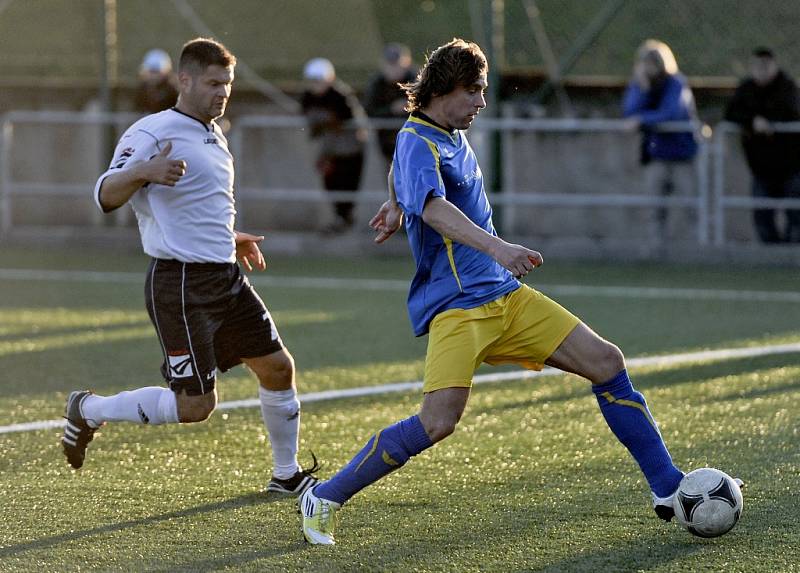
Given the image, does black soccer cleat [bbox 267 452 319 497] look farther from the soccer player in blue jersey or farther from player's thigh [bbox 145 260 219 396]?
the soccer player in blue jersey

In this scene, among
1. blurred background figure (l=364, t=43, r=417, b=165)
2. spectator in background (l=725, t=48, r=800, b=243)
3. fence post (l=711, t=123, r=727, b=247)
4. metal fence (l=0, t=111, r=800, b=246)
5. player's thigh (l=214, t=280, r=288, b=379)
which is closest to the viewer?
player's thigh (l=214, t=280, r=288, b=379)

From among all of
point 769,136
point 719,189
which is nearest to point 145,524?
point 769,136

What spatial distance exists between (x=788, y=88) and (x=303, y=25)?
6.86 meters

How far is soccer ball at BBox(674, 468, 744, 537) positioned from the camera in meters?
4.78

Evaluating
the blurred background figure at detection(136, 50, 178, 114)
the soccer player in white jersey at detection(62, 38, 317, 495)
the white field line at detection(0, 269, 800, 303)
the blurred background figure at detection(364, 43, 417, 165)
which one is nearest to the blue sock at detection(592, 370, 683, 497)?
the soccer player in white jersey at detection(62, 38, 317, 495)

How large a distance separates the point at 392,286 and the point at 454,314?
7.50m

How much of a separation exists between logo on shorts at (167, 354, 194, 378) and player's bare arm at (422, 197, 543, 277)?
120cm

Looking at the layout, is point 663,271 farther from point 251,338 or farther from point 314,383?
point 251,338

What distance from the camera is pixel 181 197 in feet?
17.9

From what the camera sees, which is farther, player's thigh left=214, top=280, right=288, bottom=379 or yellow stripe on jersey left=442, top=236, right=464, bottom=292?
player's thigh left=214, top=280, right=288, bottom=379

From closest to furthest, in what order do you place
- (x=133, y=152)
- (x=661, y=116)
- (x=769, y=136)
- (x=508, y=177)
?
(x=133, y=152) < (x=769, y=136) < (x=661, y=116) < (x=508, y=177)

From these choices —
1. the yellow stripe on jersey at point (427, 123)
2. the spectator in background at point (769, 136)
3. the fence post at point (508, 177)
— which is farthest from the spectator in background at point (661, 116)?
the yellow stripe on jersey at point (427, 123)

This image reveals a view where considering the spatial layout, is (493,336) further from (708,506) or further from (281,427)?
(281,427)

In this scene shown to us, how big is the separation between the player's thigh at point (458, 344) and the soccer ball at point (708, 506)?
2.68 ft
